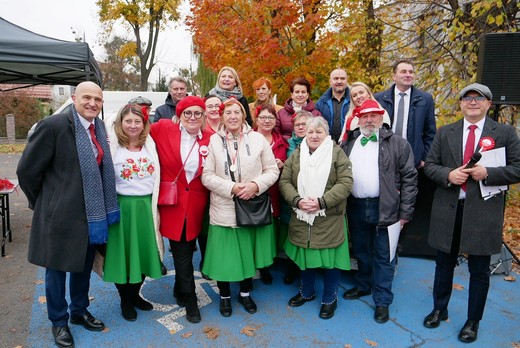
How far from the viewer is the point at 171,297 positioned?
14.0 feet

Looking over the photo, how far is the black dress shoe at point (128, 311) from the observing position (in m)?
3.74

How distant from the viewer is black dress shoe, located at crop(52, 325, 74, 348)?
327cm

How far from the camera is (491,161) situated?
318cm

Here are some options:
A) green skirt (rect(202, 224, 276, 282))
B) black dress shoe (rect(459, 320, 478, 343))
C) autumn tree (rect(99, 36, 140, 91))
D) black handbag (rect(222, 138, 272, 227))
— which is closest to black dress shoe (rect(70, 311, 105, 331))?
green skirt (rect(202, 224, 276, 282))

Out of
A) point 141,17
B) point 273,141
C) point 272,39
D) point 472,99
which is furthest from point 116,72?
point 472,99

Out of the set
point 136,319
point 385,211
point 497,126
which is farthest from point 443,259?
point 136,319

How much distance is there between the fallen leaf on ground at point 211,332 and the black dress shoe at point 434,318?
1902mm

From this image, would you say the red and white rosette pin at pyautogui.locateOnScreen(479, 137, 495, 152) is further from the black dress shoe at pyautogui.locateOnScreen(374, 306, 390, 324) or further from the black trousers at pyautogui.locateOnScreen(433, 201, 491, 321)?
the black dress shoe at pyautogui.locateOnScreen(374, 306, 390, 324)

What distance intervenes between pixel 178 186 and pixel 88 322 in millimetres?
1448

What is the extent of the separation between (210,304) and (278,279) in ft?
3.08

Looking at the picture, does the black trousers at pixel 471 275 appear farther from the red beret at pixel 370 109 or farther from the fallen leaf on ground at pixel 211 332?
the fallen leaf on ground at pixel 211 332

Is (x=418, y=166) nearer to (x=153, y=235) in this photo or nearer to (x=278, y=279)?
(x=278, y=279)

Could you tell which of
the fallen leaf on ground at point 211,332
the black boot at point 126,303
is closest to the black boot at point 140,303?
the black boot at point 126,303

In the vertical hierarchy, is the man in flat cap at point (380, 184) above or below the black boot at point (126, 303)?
above
